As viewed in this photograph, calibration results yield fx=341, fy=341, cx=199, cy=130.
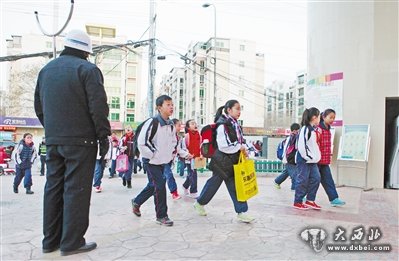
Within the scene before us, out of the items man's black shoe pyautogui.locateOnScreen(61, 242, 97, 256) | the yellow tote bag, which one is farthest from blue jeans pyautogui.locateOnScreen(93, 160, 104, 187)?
man's black shoe pyautogui.locateOnScreen(61, 242, 97, 256)

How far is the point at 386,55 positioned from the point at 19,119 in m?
31.2

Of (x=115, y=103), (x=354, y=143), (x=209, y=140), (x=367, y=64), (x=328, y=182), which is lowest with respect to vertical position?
(x=328, y=182)

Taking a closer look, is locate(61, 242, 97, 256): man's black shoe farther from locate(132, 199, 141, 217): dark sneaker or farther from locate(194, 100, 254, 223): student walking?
locate(194, 100, 254, 223): student walking

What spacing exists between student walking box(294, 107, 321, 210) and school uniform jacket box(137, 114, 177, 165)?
2072 millimetres

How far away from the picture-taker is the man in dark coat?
3125 mm

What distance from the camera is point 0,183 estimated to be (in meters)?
8.57

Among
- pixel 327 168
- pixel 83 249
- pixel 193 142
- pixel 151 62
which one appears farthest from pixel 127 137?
pixel 151 62

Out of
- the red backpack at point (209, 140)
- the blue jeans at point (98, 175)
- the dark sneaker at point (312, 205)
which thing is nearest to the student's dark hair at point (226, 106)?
the red backpack at point (209, 140)

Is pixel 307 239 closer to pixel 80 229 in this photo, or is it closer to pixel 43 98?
pixel 80 229

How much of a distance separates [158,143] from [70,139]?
137 cm

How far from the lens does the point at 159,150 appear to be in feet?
14.1

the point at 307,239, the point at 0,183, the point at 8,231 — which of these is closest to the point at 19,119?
the point at 0,183

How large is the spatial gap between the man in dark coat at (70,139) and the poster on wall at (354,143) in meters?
6.54

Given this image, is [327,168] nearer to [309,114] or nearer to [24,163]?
[309,114]
